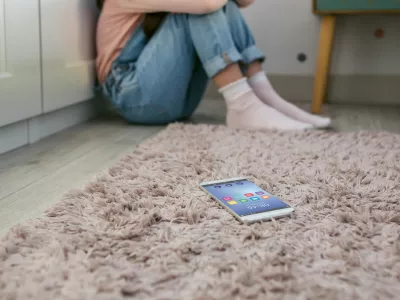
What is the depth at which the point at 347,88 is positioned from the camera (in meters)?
1.77

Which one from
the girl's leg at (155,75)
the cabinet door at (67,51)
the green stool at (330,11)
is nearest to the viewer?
the cabinet door at (67,51)

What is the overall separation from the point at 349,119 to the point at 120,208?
954 mm

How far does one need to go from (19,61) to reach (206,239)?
62 centimetres

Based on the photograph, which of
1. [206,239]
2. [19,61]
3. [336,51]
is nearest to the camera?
[206,239]

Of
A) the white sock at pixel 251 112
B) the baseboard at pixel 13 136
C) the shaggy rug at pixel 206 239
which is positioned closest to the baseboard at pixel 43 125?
the baseboard at pixel 13 136

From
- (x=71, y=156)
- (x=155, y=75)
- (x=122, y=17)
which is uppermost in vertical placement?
(x=122, y=17)

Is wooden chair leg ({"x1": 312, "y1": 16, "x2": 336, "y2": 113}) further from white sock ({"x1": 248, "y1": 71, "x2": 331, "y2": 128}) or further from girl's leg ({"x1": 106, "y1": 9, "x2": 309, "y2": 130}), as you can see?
girl's leg ({"x1": 106, "y1": 9, "x2": 309, "y2": 130})

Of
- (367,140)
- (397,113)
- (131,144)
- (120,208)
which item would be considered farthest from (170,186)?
(397,113)

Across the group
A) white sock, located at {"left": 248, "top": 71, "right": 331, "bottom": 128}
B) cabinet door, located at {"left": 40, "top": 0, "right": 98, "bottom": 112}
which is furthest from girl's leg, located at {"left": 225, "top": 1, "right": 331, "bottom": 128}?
cabinet door, located at {"left": 40, "top": 0, "right": 98, "bottom": 112}

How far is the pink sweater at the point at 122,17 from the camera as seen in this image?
3.72 ft

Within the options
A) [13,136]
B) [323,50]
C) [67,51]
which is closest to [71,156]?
[13,136]

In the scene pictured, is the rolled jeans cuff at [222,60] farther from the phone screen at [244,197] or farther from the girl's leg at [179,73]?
the phone screen at [244,197]

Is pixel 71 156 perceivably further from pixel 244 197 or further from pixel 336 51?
pixel 336 51

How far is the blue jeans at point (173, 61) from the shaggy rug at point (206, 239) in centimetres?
38
